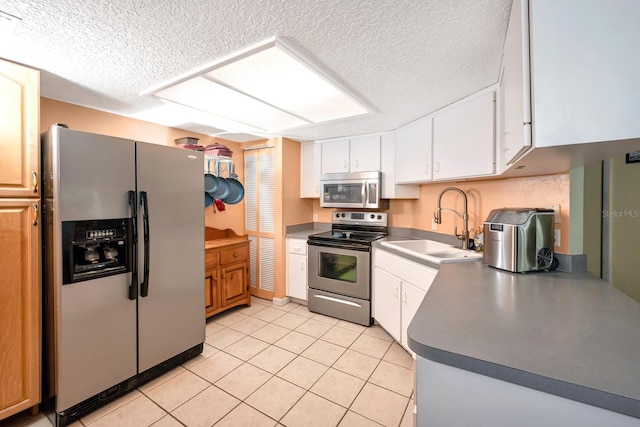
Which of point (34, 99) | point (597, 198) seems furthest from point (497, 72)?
point (34, 99)

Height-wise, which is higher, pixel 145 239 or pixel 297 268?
pixel 145 239

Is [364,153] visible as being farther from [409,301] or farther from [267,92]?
[409,301]

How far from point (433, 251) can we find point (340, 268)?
103cm

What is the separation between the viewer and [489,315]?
38.8 inches

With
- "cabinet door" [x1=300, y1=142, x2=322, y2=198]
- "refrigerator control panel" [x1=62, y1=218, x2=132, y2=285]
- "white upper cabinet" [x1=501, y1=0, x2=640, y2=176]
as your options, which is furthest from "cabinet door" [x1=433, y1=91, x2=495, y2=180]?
"refrigerator control panel" [x1=62, y1=218, x2=132, y2=285]

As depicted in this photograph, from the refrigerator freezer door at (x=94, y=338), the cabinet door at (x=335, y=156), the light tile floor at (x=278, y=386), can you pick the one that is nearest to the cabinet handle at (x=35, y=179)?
the refrigerator freezer door at (x=94, y=338)

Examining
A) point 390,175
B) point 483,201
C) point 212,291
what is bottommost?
point 212,291

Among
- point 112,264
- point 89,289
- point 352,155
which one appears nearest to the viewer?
point 89,289

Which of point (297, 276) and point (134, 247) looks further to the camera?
point (297, 276)

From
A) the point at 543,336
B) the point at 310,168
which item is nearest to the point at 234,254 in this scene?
the point at 310,168

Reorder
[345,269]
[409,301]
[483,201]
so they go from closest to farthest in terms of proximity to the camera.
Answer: [409,301], [483,201], [345,269]

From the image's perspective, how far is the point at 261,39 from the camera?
A: 4.53 ft

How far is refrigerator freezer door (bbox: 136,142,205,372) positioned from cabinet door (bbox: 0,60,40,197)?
54 cm

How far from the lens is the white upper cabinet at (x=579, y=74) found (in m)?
0.82
